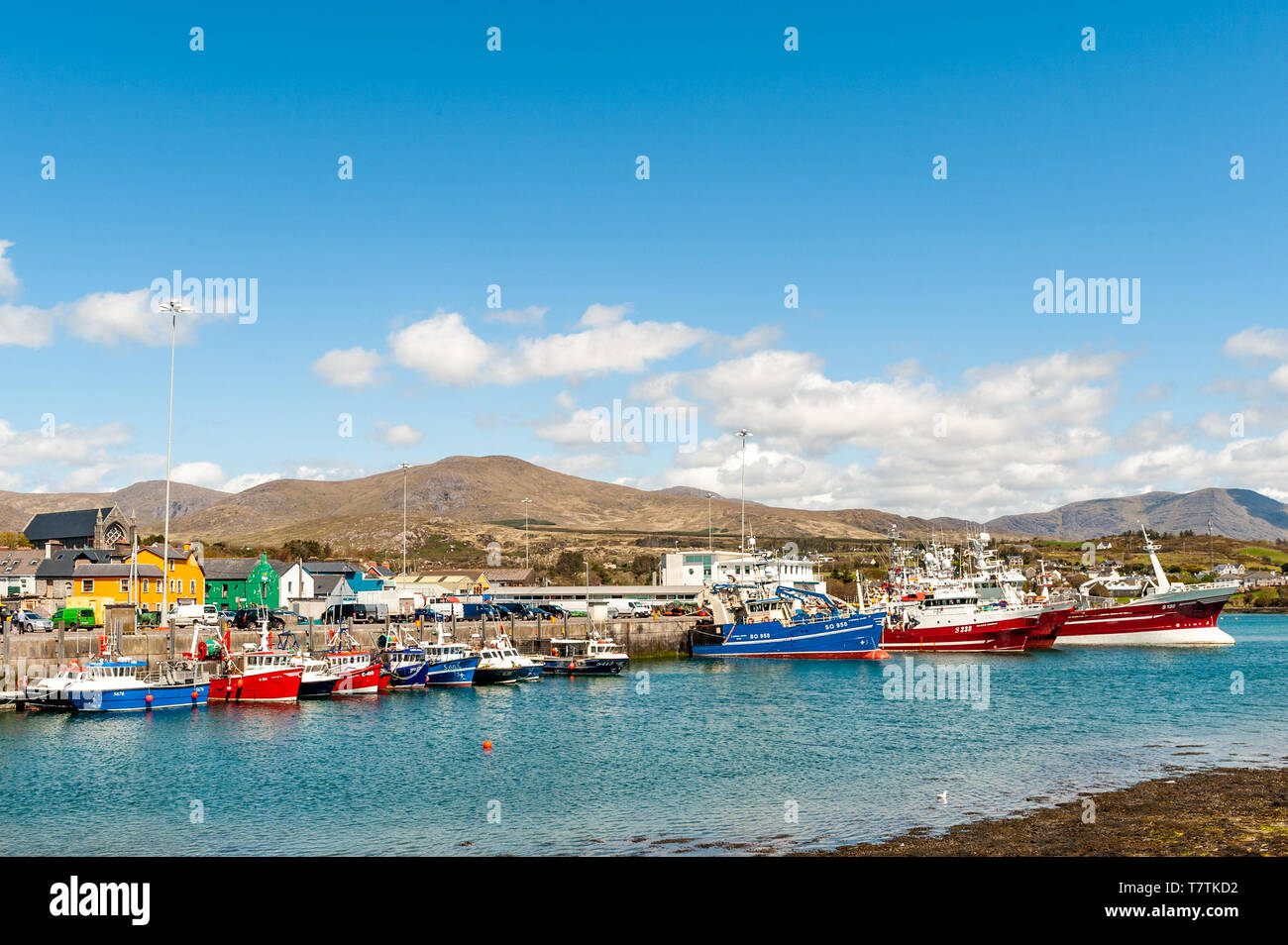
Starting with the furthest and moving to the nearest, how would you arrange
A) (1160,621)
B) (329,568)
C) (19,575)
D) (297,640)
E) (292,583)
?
(329,568) < (292,583) < (1160,621) < (19,575) < (297,640)

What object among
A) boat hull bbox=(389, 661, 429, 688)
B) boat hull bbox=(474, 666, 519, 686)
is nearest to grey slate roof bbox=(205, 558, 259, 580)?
boat hull bbox=(389, 661, 429, 688)

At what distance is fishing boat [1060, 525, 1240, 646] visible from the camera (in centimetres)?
10231

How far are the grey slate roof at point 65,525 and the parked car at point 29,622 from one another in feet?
133

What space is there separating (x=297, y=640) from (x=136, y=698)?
22.3 m

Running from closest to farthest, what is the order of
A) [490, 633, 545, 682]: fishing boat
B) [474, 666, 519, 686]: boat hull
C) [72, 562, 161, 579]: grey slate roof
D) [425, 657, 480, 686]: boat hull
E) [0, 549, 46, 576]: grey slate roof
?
[425, 657, 480, 686]: boat hull < [474, 666, 519, 686]: boat hull < [490, 633, 545, 682]: fishing boat < [72, 562, 161, 579]: grey slate roof < [0, 549, 46, 576]: grey slate roof

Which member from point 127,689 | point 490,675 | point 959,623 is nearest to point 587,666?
point 490,675

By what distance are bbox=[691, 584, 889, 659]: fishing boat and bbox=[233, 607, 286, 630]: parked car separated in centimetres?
4155

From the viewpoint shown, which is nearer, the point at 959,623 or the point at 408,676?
the point at 408,676

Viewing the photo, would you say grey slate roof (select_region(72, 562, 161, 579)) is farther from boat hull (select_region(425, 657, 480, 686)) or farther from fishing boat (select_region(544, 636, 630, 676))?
fishing boat (select_region(544, 636, 630, 676))

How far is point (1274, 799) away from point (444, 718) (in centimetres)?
4082

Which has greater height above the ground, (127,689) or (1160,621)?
(127,689)

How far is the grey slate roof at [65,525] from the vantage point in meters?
116

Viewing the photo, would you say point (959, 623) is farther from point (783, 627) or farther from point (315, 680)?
point (315, 680)

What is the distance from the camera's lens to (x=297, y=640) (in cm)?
7762
